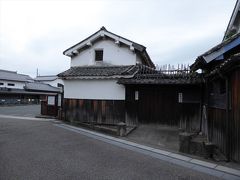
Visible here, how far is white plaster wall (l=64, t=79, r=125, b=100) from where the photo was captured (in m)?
12.8

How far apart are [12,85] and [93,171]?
41031 millimetres

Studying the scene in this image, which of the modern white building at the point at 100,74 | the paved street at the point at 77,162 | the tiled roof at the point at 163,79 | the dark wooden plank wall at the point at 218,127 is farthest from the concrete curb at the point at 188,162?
the modern white building at the point at 100,74

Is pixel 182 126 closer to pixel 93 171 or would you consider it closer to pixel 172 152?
pixel 172 152

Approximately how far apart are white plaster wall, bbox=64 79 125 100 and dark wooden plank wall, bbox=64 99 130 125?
29 centimetres

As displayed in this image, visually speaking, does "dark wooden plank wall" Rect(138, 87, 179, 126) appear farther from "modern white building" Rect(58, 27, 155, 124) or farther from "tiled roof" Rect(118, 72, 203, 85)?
"modern white building" Rect(58, 27, 155, 124)

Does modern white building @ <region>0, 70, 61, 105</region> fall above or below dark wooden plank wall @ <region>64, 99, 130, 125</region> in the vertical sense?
above

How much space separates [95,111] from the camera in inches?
527

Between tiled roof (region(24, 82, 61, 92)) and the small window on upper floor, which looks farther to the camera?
tiled roof (region(24, 82, 61, 92))

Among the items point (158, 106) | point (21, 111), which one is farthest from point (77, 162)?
point (21, 111)

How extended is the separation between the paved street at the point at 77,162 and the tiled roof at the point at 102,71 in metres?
4.76

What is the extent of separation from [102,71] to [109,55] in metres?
1.70

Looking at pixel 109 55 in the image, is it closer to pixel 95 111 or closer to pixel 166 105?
pixel 95 111

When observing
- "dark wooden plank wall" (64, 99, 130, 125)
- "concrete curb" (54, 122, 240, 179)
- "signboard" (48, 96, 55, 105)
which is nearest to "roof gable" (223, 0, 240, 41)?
"dark wooden plank wall" (64, 99, 130, 125)

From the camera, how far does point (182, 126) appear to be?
11.2m
